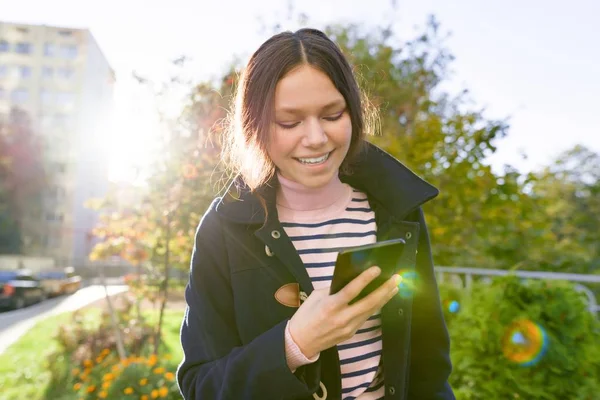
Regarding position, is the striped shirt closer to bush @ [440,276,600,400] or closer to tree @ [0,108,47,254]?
bush @ [440,276,600,400]

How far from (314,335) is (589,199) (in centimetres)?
2008

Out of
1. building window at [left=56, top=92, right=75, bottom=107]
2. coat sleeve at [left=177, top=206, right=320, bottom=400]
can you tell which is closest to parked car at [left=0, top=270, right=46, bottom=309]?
coat sleeve at [left=177, top=206, right=320, bottom=400]

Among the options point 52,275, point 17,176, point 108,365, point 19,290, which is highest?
point 108,365

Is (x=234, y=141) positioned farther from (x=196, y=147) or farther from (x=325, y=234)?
(x=196, y=147)

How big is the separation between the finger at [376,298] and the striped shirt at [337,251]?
0.32m

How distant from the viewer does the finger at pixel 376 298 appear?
3.40 ft

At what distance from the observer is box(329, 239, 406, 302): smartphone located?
0.96m

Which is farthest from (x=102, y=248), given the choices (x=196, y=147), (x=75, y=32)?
(x=75, y=32)

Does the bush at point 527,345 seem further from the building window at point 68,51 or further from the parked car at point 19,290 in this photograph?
the building window at point 68,51

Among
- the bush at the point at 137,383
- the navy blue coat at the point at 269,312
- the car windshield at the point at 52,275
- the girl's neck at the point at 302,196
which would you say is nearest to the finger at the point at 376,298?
the navy blue coat at the point at 269,312

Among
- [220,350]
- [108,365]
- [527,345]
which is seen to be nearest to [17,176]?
[108,365]

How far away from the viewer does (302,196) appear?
1.43 meters

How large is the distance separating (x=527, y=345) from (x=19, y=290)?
19.6 m

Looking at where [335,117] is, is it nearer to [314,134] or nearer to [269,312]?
[314,134]
